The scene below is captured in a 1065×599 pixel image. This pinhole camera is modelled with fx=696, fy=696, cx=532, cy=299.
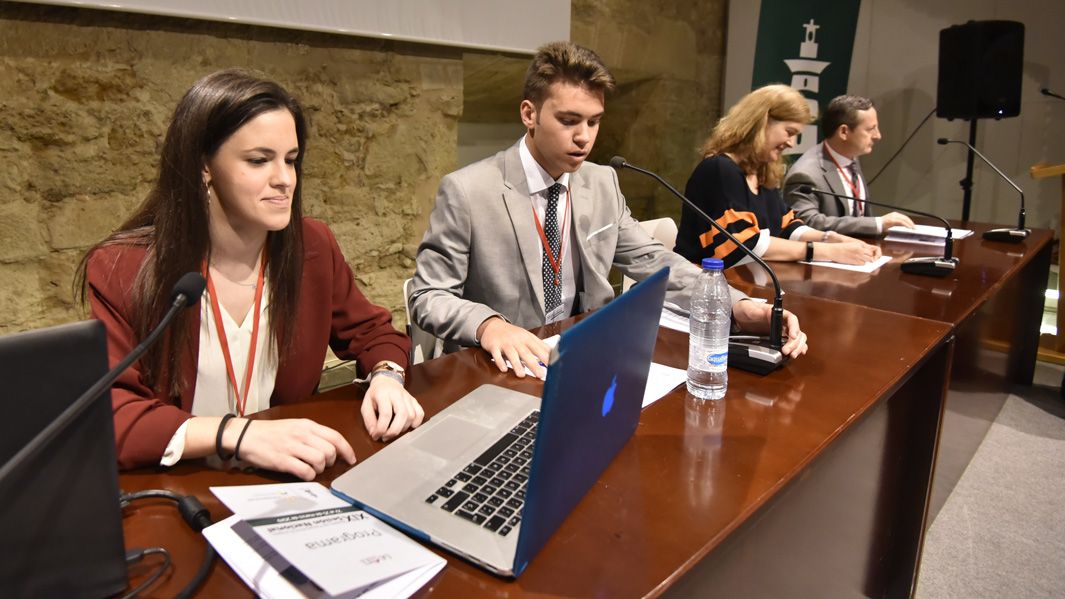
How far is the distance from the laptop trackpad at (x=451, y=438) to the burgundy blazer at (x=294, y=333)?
322 millimetres

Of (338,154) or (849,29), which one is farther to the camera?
(849,29)

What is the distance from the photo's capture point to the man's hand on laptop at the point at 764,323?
1417 millimetres

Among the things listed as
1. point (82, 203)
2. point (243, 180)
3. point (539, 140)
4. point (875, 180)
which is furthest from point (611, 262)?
point (875, 180)

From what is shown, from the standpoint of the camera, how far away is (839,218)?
3.11 m

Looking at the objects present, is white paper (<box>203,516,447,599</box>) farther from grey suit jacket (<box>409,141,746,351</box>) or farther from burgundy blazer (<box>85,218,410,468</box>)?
grey suit jacket (<box>409,141,746,351</box>)

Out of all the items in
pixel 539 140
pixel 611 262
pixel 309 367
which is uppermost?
pixel 539 140

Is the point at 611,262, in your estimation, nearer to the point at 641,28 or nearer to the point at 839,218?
the point at 839,218

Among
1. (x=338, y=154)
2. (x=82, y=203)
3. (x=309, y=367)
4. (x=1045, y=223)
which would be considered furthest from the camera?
(x=1045, y=223)

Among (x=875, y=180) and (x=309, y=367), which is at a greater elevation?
(x=875, y=180)

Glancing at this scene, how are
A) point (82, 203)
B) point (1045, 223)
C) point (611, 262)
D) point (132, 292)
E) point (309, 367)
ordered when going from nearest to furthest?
point (132, 292) < point (309, 367) < point (611, 262) < point (82, 203) < point (1045, 223)

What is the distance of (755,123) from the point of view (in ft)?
8.61

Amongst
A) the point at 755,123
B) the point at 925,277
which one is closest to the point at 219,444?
the point at 925,277

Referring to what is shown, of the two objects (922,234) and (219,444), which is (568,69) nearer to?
(219,444)

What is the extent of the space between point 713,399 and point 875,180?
4.62 m
